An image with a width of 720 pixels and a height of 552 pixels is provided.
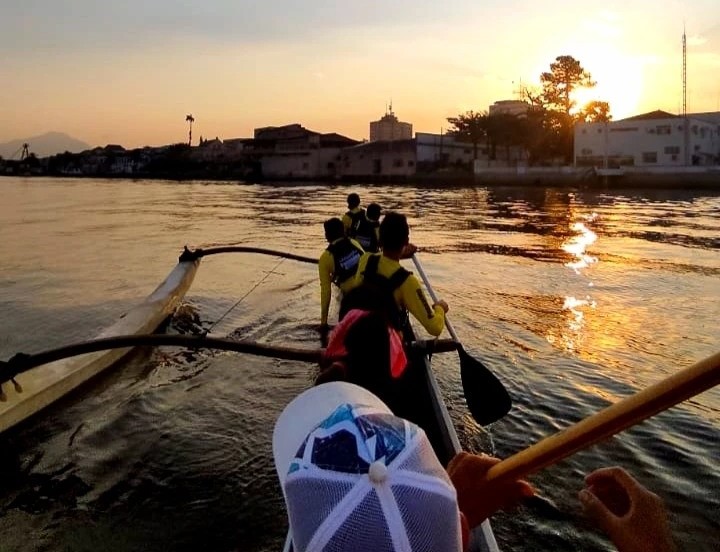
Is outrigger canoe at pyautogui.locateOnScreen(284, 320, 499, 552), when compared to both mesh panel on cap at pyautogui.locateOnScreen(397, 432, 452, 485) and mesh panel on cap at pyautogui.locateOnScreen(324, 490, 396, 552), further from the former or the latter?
mesh panel on cap at pyautogui.locateOnScreen(324, 490, 396, 552)

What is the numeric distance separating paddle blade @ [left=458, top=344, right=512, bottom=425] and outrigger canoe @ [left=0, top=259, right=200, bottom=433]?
4.37 m

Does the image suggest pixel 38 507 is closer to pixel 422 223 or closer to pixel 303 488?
pixel 303 488

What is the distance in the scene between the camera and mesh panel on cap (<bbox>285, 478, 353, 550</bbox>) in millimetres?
1408

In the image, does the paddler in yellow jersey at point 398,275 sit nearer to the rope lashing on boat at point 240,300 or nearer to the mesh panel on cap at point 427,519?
the mesh panel on cap at point 427,519

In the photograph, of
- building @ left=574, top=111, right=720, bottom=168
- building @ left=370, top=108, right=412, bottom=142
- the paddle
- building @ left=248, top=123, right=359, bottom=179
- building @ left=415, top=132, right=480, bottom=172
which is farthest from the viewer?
building @ left=370, top=108, right=412, bottom=142

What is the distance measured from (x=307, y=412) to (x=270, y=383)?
248 inches

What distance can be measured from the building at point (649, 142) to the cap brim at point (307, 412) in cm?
6402

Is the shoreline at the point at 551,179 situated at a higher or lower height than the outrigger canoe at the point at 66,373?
higher

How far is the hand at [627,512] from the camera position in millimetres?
1451

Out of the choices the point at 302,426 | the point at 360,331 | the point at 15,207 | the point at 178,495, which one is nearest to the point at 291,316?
the point at 178,495

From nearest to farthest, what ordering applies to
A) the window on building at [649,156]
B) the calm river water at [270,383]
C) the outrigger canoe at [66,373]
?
the calm river water at [270,383]
the outrigger canoe at [66,373]
the window on building at [649,156]

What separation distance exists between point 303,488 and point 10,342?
1037cm

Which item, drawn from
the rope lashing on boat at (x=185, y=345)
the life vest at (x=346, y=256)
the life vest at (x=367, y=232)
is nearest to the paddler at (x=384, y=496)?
the rope lashing on boat at (x=185, y=345)

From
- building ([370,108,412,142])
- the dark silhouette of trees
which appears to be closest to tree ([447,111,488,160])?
the dark silhouette of trees
